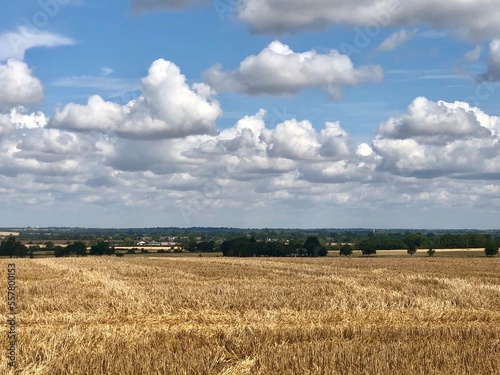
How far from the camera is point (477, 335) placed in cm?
1443

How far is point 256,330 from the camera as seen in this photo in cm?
1513

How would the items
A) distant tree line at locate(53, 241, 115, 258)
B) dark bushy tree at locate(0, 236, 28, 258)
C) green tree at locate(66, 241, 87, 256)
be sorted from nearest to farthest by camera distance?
dark bushy tree at locate(0, 236, 28, 258) → distant tree line at locate(53, 241, 115, 258) → green tree at locate(66, 241, 87, 256)

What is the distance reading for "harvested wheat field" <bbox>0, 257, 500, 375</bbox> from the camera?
1102 centimetres

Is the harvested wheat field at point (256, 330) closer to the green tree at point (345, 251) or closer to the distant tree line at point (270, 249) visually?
the green tree at point (345, 251)

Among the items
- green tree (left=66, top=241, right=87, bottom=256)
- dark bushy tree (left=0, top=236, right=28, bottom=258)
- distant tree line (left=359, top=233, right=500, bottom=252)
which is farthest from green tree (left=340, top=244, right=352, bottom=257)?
dark bushy tree (left=0, top=236, right=28, bottom=258)

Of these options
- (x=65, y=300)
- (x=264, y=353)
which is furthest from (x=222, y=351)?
(x=65, y=300)

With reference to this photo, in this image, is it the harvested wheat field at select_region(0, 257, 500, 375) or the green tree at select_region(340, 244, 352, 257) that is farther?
the green tree at select_region(340, 244, 352, 257)

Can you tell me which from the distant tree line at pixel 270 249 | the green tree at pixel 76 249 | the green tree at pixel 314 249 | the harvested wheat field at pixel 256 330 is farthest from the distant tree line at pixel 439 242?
the harvested wheat field at pixel 256 330

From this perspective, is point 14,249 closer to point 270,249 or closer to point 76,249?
point 76,249

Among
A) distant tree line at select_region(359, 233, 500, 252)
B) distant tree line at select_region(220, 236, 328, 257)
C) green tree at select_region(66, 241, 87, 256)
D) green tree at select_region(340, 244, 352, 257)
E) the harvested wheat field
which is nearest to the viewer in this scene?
the harvested wheat field

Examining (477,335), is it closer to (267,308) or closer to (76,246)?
(267,308)

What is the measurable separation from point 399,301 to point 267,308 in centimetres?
530

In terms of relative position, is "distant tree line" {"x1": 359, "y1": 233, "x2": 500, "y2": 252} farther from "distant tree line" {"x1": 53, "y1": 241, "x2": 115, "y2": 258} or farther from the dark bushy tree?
the dark bushy tree

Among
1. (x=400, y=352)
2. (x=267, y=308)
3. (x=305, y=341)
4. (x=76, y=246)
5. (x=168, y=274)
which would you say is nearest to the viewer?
(x=400, y=352)
